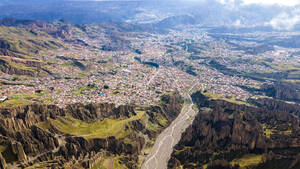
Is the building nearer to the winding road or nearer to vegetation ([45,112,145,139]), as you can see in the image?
vegetation ([45,112,145,139])

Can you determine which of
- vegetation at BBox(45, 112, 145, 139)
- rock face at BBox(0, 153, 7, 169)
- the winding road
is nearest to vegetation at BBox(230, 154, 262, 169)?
the winding road

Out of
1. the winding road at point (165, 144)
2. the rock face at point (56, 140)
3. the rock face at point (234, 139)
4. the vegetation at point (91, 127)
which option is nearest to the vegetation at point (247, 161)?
the rock face at point (234, 139)

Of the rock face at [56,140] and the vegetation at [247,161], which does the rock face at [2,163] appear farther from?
the vegetation at [247,161]

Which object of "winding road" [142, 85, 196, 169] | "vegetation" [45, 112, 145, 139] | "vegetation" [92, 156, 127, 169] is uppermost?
"vegetation" [45, 112, 145, 139]

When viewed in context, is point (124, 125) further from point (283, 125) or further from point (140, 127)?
point (283, 125)

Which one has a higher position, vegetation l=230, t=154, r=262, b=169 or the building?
the building

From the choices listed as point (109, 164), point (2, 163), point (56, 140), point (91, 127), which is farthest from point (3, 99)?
point (109, 164)
